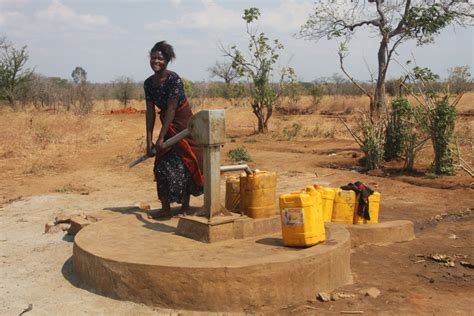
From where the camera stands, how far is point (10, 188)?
830 centimetres

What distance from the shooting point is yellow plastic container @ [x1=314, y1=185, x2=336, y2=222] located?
4.91 m

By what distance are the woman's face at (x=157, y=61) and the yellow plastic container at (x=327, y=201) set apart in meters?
1.89

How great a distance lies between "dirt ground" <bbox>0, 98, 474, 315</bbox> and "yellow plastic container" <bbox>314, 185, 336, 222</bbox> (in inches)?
17.6

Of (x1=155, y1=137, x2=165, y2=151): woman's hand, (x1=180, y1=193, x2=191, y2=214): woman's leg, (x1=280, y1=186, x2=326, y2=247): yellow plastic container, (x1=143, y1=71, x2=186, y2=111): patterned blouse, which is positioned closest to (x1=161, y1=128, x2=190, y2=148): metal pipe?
(x1=155, y1=137, x2=165, y2=151): woman's hand

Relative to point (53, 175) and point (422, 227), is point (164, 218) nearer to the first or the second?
point (422, 227)

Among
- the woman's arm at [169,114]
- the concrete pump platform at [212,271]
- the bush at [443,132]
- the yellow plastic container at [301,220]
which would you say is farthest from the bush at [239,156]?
the yellow plastic container at [301,220]

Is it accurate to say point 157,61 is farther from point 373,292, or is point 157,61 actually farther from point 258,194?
point 373,292

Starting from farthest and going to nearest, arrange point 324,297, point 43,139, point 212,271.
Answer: point 43,139 → point 324,297 → point 212,271

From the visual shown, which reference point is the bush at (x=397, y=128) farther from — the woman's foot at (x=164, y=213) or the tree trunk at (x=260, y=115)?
the tree trunk at (x=260, y=115)

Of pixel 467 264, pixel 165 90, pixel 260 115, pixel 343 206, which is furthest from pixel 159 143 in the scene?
pixel 260 115

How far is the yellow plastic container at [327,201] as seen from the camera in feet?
16.1

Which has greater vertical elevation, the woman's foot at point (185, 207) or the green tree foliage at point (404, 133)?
the green tree foliage at point (404, 133)

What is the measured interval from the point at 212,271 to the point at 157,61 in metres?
2.13

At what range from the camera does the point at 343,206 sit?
5.09 meters
